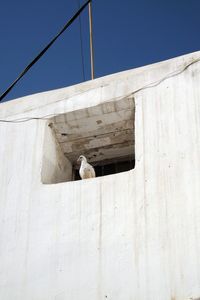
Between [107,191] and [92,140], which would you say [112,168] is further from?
[107,191]

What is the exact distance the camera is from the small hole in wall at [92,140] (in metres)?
7.22

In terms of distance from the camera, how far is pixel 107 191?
635 centimetres

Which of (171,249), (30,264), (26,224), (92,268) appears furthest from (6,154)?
(171,249)

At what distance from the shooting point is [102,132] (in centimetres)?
752

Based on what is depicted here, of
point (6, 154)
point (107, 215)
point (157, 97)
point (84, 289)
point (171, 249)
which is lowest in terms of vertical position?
point (84, 289)

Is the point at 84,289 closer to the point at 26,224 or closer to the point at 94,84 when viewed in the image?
the point at 26,224

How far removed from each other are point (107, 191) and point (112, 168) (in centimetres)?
160

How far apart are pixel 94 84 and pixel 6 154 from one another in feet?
5.01

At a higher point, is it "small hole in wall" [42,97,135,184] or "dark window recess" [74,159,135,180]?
"small hole in wall" [42,97,135,184]

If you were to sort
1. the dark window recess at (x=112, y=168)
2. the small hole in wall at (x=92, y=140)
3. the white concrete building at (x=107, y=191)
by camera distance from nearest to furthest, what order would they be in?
the white concrete building at (x=107, y=191), the small hole in wall at (x=92, y=140), the dark window recess at (x=112, y=168)

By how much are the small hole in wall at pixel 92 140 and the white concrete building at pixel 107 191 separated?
0.6 inches

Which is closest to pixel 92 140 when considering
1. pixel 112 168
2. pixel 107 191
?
pixel 112 168

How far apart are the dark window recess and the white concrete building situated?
0.02 meters

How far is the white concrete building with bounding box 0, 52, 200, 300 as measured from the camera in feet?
18.5
